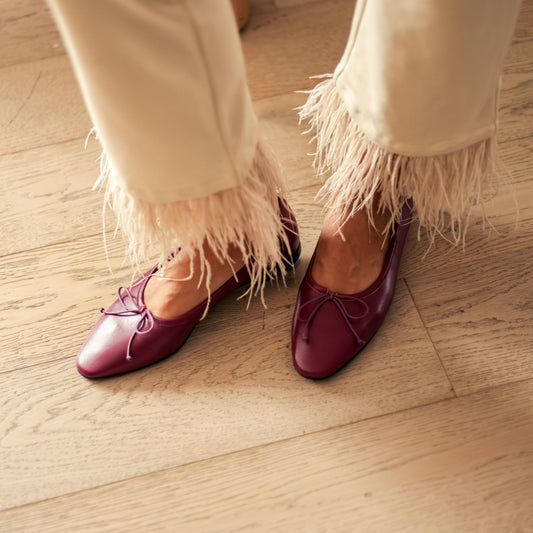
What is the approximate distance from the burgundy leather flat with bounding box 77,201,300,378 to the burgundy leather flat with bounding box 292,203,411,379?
0.10m

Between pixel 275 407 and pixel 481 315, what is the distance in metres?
0.30

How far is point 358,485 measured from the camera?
596mm

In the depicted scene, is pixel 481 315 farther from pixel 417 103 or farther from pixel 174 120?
pixel 174 120

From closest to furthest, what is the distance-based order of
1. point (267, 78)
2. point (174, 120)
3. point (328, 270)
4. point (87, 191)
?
1. point (174, 120)
2. point (328, 270)
3. point (87, 191)
4. point (267, 78)

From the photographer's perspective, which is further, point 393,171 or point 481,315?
point 481,315

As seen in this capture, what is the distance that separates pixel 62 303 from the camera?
2.53ft

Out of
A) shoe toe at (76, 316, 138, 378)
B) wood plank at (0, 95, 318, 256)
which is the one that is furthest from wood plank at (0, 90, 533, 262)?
shoe toe at (76, 316, 138, 378)

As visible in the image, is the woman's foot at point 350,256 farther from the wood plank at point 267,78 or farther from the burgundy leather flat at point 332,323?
the wood plank at point 267,78

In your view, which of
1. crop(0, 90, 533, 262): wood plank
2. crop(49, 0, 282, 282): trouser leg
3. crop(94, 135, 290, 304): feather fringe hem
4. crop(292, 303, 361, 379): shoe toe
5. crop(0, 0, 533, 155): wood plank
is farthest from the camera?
crop(0, 0, 533, 155): wood plank

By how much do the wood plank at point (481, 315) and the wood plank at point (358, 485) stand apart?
32mm

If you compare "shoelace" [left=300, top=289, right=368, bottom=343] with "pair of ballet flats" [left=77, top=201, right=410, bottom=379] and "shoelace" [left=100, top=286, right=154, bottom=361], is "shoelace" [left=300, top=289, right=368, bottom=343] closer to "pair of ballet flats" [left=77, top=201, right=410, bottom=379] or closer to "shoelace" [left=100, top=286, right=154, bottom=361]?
"pair of ballet flats" [left=77, top=201, right=410, bottom=379]

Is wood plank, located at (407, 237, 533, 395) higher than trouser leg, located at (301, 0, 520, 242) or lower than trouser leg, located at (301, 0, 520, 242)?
lower

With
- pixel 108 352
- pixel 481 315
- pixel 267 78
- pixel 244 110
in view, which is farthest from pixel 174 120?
pixel 267 78

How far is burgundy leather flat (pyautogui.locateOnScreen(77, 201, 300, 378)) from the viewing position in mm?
680
